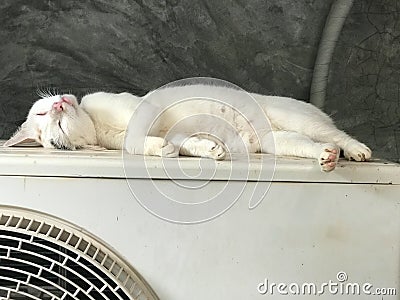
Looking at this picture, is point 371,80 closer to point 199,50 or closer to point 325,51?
point 325,51

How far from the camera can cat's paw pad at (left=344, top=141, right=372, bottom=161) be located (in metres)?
1.02

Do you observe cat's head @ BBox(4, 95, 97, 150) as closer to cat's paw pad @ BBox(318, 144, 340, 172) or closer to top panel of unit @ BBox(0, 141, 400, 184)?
top panel of unit @ BBox(0, 141, 400, 184)

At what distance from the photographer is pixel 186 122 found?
45.9 inches

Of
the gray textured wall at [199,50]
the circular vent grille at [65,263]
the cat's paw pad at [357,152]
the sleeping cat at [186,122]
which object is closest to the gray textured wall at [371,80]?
the gray textured wall at [199,50]

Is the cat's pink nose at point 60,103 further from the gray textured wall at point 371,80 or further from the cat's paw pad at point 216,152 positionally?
the gray textured wall at point 371,80

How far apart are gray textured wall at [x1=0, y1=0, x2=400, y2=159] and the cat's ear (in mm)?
398

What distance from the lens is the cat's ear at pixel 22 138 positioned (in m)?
1.14

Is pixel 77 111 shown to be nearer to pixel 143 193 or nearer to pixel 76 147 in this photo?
pixel 76 147

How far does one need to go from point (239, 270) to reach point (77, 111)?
0.41 meters

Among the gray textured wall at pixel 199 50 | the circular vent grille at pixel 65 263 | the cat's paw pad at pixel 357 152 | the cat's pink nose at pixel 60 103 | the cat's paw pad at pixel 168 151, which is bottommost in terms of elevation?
the circular vent grille at pixel 65 263

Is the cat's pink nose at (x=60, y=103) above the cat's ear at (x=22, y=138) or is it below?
above

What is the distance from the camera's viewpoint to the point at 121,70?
5.14 feet

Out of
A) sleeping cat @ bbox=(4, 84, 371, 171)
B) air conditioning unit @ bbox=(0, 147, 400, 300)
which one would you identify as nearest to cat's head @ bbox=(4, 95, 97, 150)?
sleeping cat @ bbox=(4, 84, 371, 171)

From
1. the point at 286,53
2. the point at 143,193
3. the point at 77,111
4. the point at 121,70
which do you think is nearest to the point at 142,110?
the point at 77,111
